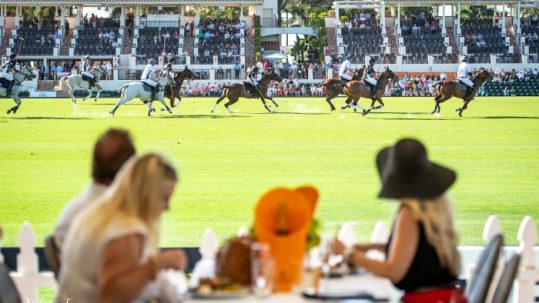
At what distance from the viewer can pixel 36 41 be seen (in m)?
96.1

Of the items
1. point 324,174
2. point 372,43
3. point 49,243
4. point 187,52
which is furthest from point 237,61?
point 49,243

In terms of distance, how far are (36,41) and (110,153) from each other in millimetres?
91498

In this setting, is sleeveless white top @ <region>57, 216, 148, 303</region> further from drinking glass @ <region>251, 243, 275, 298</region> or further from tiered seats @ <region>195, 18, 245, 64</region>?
tiered seats @ <region>195, 18, 245, 64</region>

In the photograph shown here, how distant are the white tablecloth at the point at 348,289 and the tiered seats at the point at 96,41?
88556mm

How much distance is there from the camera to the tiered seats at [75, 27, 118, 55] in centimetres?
9431

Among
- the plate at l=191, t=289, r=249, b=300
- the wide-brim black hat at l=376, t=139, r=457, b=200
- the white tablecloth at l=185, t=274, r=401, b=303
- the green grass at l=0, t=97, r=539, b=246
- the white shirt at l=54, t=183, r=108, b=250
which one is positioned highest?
the wide-brim black hat at l=376, t=139, r=457, b=200

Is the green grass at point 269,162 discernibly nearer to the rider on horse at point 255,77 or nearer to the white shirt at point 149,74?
the white shirt at point 149,74

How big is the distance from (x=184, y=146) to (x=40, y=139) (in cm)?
475

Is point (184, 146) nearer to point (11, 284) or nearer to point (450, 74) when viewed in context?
point (11, 284)

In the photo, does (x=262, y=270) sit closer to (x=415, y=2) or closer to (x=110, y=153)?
(x=110, y=153)

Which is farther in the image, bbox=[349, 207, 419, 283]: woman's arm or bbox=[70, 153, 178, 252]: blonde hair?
bbox=[349, 207, 419, 283]: woman's arm

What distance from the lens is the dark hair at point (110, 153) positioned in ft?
22.2

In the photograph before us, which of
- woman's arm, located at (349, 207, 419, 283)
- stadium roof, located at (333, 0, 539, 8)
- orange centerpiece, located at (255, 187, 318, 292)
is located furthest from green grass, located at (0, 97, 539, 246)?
stadium roof, located at (333, 0, 539, 8)

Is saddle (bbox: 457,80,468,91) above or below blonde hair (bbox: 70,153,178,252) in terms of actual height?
below
